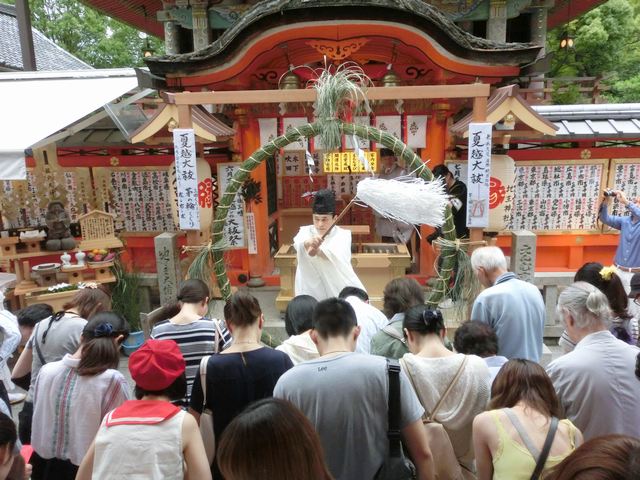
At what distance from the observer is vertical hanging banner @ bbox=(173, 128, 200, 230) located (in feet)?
20.2

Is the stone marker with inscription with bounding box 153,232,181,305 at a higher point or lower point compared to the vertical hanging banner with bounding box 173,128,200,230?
lower

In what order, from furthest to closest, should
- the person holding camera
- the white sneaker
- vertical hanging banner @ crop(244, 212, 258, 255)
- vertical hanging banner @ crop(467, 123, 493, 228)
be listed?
1. vertical hanging banner @ crop(244, 212, 258, 255)
2. the person holding camera
3. the white sneaker
4. vertical hanging banner @ crop(467, 123, 493, 228)

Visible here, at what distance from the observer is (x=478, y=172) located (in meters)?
5.90

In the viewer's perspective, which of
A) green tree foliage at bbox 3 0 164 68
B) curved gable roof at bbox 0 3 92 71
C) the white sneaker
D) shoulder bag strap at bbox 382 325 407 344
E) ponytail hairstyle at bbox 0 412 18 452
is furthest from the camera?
green tree foliage at bbox 3 0 164 68

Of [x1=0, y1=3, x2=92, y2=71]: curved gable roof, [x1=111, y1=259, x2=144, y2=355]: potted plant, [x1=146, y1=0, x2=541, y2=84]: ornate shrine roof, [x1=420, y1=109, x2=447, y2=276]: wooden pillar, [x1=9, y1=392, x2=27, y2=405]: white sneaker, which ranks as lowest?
[x1=9, y1=392, x2=27, y2=405]: white sneaker

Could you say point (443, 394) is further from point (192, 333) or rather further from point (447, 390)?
point (192, 333)

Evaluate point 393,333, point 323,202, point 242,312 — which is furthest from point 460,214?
point 242,312

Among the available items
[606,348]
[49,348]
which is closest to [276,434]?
[606,348]

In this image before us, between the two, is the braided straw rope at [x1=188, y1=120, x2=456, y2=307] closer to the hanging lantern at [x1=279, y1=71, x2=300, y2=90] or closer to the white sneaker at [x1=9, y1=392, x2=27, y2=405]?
the hanging lantern at [x1=279, y1=71, x2=300, y2=90]

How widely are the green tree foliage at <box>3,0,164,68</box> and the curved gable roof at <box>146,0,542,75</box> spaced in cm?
2025

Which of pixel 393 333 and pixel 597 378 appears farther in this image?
pixel 393 333

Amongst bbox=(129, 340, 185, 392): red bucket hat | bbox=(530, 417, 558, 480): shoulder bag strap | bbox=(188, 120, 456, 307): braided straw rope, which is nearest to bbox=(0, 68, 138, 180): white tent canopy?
bbox=(188, 120, 456, 307): braided straw rope

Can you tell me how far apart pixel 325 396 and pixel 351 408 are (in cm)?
14

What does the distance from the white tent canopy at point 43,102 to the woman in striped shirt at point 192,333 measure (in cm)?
459
